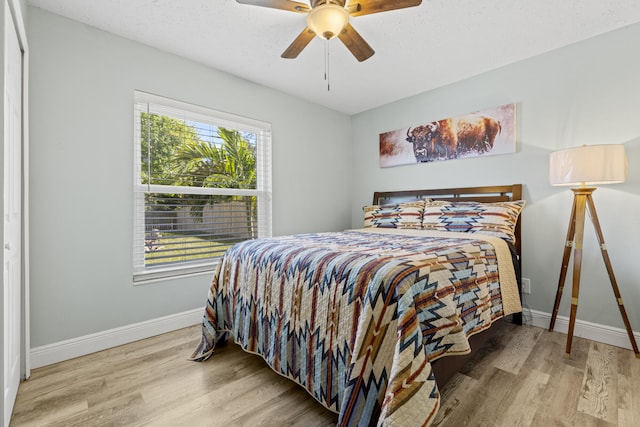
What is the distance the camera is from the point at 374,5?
1.70m

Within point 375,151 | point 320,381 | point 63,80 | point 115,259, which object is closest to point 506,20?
point 375,151

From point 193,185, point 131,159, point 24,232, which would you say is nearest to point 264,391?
point 24,232

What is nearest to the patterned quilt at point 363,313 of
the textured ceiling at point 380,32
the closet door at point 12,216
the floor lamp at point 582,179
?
the floor lamp at point 582,179

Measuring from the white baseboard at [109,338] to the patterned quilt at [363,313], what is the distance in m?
0.65

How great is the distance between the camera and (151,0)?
1927mm

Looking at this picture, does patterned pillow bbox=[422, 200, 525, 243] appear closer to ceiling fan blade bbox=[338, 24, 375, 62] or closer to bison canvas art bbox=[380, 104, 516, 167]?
bison canvas art bbox=[380, 104, 516, 167]

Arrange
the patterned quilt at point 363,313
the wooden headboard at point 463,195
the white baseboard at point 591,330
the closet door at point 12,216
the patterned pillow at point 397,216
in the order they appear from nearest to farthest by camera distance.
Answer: the patterned quilt at point 363,313 → the closet door at point 12,216 → the white baseboard at point 591,330 → the wooden headboard at point 463,195 → the patterned pillow at point 397,216

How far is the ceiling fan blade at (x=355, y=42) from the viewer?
1897 millimetres

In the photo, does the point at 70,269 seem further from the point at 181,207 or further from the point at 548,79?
the point at 548,79

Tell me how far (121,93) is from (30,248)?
4.26 feet

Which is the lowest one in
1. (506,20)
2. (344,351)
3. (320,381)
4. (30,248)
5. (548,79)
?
(320,381)

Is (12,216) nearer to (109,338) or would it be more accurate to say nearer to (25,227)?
(25,227)

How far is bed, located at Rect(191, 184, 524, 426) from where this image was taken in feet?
3.72

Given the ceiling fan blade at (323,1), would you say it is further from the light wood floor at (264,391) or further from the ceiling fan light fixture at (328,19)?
the light wood floor at (264,391)
